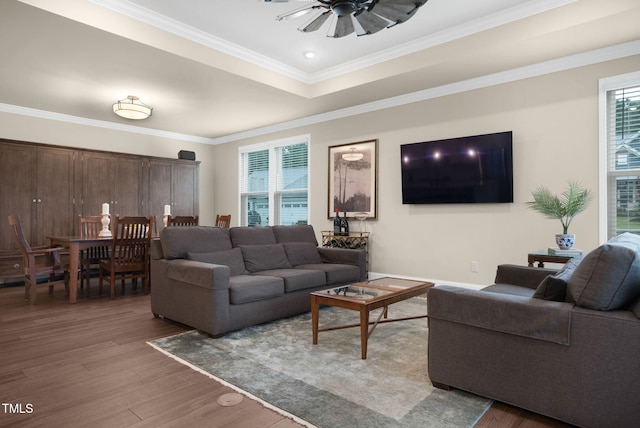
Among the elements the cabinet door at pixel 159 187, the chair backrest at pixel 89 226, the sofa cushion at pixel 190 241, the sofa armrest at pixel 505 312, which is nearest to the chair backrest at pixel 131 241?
the chair backrest at pixel 89 226

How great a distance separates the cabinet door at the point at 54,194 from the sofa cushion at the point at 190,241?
11.1 ft

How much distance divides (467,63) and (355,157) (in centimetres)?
Result: 216

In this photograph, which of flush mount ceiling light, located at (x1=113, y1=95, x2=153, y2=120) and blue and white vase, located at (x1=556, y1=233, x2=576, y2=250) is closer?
blue and white vase, located at (x1=556, y1=233, x2=576, y2=250)

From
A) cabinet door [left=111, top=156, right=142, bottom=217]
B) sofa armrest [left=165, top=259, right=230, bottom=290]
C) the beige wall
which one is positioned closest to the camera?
sofa armrest [left=165, top=259, right=230, bottom=290]

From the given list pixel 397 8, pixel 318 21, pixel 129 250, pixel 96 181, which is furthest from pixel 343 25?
pixel 96 181

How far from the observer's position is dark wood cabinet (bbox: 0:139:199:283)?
17.5ft

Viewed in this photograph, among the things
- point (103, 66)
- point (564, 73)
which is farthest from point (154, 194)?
point (564, 73)

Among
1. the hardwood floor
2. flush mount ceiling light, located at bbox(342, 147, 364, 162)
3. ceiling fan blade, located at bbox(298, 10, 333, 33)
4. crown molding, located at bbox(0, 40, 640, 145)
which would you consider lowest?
the hardwood floor

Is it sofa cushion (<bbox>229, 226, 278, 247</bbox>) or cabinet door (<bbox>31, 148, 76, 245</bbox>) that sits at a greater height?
cabinet door (<bbox>31, 148, 76, 245</bbox>)

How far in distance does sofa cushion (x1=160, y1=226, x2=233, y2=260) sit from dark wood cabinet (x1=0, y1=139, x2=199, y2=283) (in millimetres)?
3383

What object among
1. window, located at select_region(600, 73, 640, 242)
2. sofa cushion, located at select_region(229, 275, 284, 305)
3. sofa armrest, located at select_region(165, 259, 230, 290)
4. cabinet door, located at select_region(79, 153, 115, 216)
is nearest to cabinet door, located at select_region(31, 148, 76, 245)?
cabinet door, located at select_region(79, 153, 115, 216)

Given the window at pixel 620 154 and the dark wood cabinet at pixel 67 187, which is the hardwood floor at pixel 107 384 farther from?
the window at pixel 620 154

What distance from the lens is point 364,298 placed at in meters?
2.67

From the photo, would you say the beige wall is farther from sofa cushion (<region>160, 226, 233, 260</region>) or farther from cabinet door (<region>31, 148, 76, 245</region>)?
sofa cushion (<region>160, 226, 233, 260</region>)
